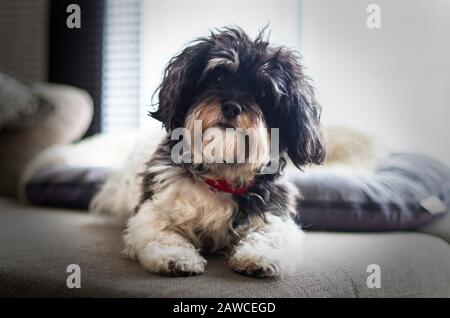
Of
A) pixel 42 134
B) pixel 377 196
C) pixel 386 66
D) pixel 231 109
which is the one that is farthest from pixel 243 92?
pixel 42 134

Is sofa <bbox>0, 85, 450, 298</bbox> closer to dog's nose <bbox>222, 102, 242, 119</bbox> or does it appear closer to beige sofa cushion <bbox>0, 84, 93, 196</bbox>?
dog's nose <bbox>222, 102, 242, 119</bbox>

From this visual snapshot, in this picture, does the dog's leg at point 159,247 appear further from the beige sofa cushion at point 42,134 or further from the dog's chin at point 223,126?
the beige sofa cushion at point 42,134

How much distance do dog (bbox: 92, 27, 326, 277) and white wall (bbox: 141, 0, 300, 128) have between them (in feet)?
0.09

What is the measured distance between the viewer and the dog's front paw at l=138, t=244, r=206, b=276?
0.87 metres

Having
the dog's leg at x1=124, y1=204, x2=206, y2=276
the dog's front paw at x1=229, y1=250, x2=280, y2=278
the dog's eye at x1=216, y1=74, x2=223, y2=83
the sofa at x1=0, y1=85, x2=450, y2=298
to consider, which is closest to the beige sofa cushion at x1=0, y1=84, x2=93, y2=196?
the sofa at x1=0, y1=85, x2=450, y2=298

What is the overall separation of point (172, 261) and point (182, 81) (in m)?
0.39

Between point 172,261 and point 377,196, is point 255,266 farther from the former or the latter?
point 377,196

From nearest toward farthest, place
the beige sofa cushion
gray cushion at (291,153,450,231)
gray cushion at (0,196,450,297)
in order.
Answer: gray cushion at (0,196,450,297)
gray cushion at (291,153,450,231)
the beige sofa cushion

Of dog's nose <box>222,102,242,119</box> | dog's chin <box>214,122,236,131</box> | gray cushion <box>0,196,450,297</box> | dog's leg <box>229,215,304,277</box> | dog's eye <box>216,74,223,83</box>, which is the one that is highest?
dog's eye <box>216,74,223,83</box>

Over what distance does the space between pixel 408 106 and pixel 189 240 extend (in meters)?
0.58

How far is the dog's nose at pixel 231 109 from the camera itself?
90 cm

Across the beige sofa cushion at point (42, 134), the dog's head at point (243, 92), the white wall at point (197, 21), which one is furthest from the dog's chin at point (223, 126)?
the beige sofa cushion at point (42, 134)

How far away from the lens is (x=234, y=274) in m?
0.89

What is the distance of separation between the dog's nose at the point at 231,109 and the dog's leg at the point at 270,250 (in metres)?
0.27
